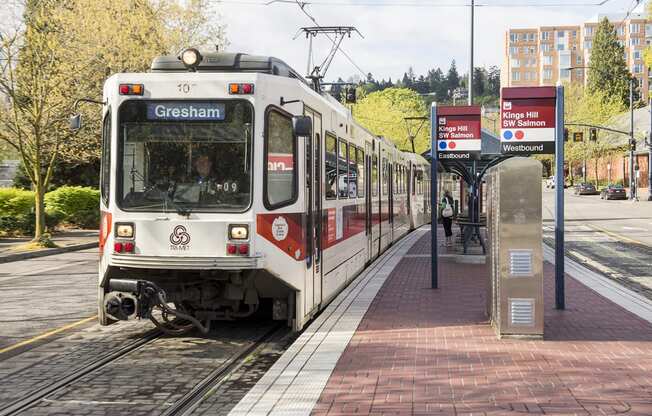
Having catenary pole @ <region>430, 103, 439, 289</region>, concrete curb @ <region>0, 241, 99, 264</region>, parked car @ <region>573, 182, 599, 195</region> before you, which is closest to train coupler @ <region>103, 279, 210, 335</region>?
catenary pole @ <region>430, 103, 439, 289</region>

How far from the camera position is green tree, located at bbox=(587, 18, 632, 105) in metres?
105

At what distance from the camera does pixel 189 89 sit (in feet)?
26.6

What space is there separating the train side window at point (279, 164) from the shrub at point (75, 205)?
931 inches

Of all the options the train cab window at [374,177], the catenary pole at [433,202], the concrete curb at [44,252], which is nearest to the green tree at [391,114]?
the concrete curb at [44,252]

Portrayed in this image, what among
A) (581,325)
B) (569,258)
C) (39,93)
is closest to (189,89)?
(581,325)

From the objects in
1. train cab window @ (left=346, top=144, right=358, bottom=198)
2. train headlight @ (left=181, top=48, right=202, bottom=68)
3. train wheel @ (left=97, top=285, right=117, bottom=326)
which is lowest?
train wheel @ (left=97, top=285, right=117, bottom=326)

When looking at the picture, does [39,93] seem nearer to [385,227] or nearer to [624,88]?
[385,227]

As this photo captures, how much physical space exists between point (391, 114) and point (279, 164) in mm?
60491

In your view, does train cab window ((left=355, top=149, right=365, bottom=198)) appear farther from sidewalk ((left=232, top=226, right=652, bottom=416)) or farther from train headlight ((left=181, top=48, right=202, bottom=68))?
train headlight ((left=181, top=48, right=202, bottom=68))

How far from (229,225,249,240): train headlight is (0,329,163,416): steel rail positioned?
1.74 meters

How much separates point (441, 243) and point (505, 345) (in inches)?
634

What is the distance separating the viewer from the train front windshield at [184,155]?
8008 millimetres

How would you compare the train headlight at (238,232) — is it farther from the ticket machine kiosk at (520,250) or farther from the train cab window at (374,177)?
the train cab window at (374,177)

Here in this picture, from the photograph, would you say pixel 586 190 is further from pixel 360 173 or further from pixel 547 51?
pixel 547 51
